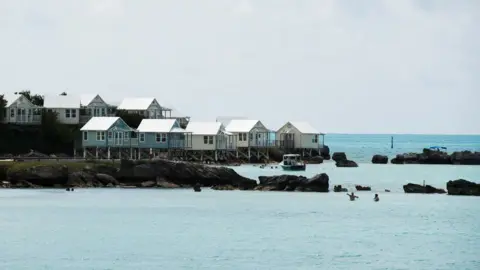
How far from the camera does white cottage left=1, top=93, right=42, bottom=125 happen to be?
14562 centimetres

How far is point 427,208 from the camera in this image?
94.8m

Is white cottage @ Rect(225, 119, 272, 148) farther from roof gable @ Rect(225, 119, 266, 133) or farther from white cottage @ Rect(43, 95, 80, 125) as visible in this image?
white cottage @ Rect(43, 95, 80, 125)

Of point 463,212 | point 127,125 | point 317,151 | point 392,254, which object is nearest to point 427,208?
point 463,212

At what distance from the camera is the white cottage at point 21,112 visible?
145625 millimetres

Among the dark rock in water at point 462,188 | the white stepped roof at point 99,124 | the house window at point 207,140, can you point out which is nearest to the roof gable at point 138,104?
the house window at point 207,140

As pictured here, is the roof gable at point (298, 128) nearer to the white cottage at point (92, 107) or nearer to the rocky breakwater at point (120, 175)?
the white cottage at point (92, 107)

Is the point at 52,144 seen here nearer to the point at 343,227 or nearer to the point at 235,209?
the point at 235,209

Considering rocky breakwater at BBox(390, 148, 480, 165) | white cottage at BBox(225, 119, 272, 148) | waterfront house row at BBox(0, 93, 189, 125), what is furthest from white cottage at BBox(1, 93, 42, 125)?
rocky breakwater at BBox(390, 148, 480, 165)

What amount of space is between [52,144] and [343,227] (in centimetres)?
6899

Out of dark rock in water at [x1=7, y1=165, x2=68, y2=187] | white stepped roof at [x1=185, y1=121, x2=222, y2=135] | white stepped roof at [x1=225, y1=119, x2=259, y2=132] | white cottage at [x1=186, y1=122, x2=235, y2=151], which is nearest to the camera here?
dark rock in water at [x1=7, y1=165, x2=68, y2=187]

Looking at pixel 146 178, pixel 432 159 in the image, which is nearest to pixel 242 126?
pixel 432 159

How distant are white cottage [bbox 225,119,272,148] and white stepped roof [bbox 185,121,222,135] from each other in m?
11.6

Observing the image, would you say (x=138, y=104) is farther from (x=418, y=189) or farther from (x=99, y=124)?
(x=418, y=189)

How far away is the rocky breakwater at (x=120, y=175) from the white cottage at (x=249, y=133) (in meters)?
57.8
